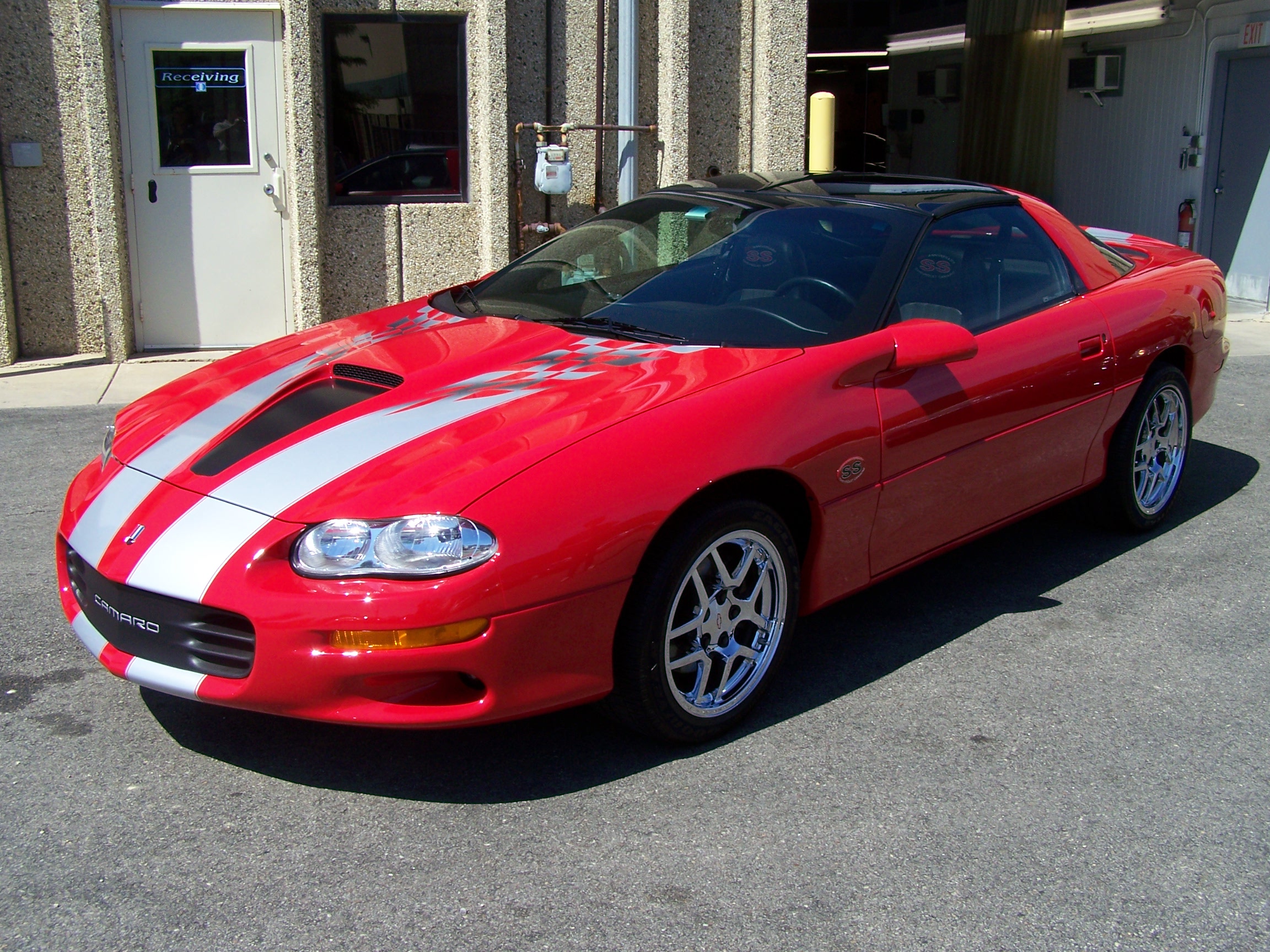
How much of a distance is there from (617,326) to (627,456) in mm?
950

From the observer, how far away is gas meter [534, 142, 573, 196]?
827cm

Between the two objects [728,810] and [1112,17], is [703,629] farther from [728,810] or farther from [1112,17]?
[1112,17]

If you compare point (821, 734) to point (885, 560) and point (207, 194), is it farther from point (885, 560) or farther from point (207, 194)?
point (207, 194)

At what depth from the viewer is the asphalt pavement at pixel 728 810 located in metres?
2.56

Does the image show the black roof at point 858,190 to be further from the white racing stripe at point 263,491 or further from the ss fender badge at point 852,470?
the white racing stripe at point 263,491


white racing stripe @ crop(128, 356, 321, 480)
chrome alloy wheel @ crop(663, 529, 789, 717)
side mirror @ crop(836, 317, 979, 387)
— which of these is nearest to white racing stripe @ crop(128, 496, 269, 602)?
white racing stripe @ crop(128, 356, 321, 480)

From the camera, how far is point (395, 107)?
8.51 m

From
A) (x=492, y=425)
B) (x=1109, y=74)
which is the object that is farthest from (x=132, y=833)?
(x=1109, y=74)

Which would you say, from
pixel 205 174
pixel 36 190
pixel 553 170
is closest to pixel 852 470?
pixel 553 170

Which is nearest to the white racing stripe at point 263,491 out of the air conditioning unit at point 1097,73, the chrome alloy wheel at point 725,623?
the chrome alloy wheel at point 725,623

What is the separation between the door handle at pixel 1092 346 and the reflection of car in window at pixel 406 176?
542cm

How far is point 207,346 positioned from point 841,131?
14065mm

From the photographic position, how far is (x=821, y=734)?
3359 mm

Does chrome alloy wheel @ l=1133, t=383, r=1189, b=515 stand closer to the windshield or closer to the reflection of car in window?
the windshield
